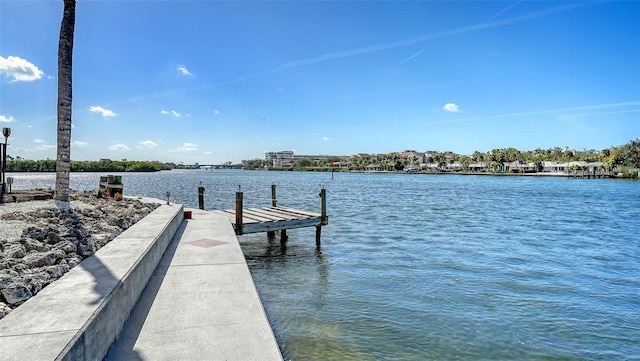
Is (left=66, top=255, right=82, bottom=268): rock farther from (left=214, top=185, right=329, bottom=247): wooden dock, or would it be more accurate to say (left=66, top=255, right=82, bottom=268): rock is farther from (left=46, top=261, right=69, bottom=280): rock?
(left=214, top=185, right=329, bottom=247): wooden dock

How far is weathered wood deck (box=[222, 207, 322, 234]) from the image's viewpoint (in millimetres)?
13261

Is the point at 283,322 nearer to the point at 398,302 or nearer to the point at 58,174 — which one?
the point at 398,302

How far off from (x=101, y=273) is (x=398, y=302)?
6259mm

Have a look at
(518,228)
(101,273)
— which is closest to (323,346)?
(101,273)

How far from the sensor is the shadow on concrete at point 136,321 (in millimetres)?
3887

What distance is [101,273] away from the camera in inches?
190

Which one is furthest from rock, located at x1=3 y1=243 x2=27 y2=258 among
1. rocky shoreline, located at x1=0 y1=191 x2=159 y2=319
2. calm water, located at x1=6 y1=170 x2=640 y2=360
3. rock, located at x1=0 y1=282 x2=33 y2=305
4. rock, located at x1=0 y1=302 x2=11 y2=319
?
calm water, located at x1=6 y1=170 x2=640 y2=360

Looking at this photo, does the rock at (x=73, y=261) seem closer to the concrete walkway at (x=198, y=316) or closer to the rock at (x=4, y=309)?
the concrete walkway at (x=198, y=316)

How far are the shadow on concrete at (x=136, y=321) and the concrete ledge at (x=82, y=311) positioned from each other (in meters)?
0.08

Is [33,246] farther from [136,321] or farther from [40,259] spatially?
[136,321]

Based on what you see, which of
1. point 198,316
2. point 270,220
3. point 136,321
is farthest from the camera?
point 270,220

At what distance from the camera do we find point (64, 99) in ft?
34.9

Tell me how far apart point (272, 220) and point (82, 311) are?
1013 cm

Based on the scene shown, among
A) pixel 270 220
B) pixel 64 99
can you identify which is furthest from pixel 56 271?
pixel 270 220
